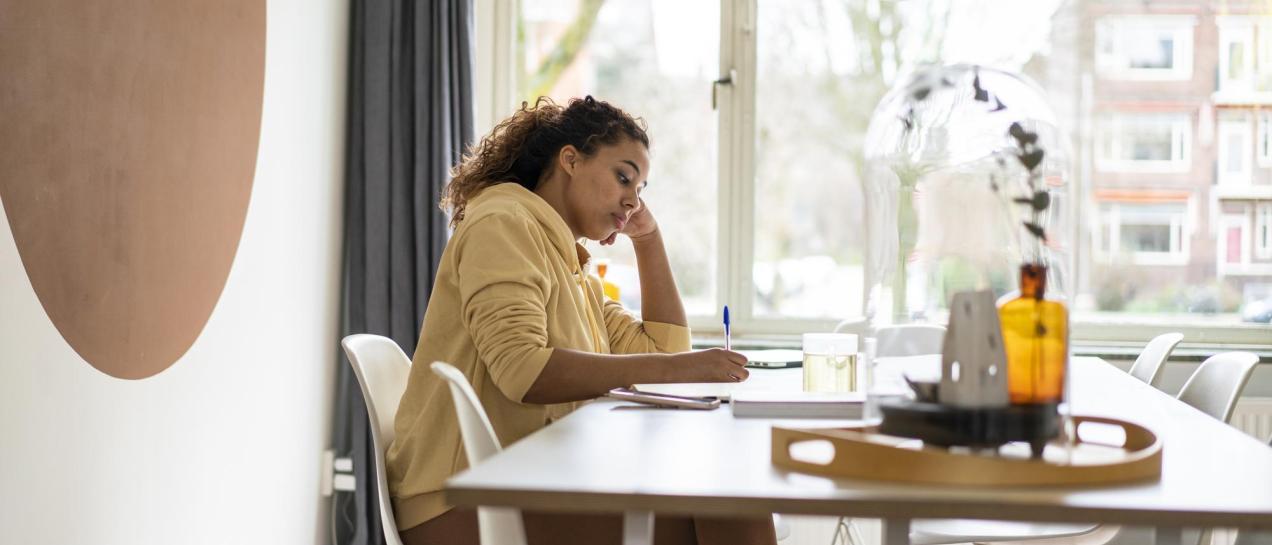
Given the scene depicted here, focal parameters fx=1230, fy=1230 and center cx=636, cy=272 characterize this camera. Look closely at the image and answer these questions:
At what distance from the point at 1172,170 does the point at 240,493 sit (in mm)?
2765

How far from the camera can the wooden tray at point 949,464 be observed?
1.09 meters

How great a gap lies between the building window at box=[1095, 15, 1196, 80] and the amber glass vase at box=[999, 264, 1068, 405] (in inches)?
107

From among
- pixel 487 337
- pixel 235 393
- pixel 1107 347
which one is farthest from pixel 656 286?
pixel 1107 347

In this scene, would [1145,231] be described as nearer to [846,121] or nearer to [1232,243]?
[1232,243]

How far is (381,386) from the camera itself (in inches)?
73.9

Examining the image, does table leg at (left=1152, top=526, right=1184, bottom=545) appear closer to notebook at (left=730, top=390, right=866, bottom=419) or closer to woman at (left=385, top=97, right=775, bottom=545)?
notebook at (left=730, top=390, right=866, bottom=419)

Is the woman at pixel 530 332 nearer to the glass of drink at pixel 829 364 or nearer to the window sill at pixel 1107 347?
the glass of drink at pixel 829 364

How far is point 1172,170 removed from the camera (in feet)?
12.0

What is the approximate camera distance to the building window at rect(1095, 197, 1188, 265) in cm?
367

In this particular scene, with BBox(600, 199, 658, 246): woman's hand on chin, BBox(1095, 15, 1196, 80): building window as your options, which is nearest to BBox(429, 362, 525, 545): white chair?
BBox(600, 199, 658, 246): woman's hand on chin

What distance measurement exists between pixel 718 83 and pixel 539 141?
1742 mm

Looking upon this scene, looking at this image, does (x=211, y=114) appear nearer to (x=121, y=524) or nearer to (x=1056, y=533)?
(x=121, y=524)

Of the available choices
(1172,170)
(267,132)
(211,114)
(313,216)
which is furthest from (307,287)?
(1172,170)

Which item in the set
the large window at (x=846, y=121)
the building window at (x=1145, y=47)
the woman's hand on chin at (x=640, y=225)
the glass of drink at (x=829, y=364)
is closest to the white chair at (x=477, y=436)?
the glass of drink at (x=829, y=364)
